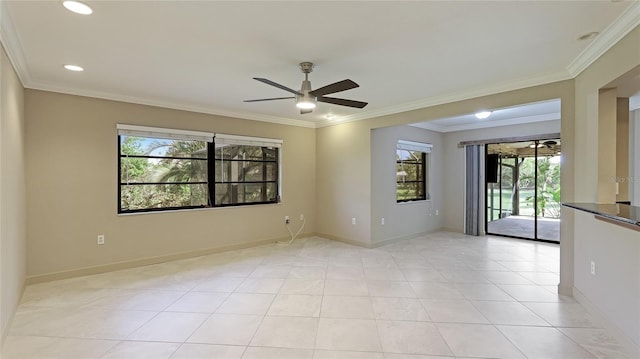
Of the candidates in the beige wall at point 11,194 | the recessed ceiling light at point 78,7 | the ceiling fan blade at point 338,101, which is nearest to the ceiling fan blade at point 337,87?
the ceiling fan blade at point 338,101

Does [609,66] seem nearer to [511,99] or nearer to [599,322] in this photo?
[511,99]

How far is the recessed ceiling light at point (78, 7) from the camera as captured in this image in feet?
6.51

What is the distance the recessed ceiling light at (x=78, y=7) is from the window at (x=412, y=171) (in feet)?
16.7

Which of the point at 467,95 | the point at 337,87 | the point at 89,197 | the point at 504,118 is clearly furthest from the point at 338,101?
the point at 504,118

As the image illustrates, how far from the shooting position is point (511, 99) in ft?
12.1

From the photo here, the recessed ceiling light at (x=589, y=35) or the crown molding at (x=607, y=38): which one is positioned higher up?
the recessed ceiling light at (x=589, y=35)

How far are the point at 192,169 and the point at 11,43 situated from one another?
2.66 meters

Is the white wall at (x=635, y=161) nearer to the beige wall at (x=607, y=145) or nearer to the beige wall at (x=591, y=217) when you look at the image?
the beige wall at (x=591, y=217)

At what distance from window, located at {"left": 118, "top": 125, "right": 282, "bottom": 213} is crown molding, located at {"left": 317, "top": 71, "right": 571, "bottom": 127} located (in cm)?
198

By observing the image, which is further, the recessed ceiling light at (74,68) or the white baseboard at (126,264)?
the white baseboard at (126,264)

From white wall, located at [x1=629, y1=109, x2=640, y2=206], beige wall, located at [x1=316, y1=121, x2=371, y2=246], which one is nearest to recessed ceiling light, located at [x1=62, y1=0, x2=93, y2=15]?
beige wall, located at [x1=316, y1=121, x2=371, y2=246]

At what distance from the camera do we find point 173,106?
462cm

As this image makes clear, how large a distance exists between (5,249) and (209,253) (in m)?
2.66

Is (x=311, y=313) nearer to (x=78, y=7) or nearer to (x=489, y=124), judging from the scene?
(x=78, y=7)
